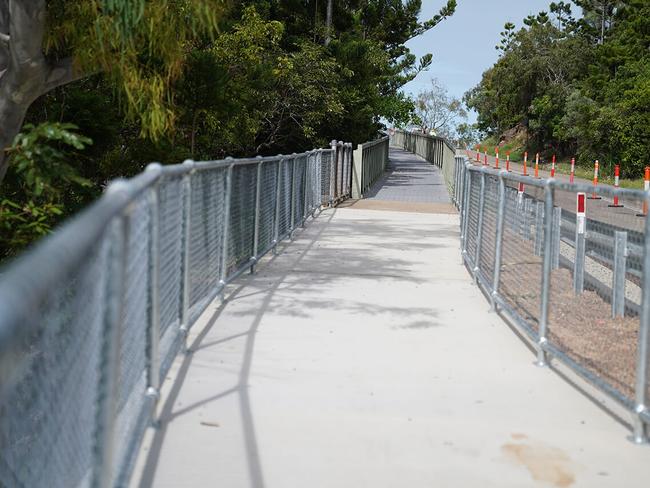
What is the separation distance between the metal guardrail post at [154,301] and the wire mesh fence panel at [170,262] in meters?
0.23

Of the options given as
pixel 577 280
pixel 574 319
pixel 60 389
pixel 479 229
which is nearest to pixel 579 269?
pixel 577 280

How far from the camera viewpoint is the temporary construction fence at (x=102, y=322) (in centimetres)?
180

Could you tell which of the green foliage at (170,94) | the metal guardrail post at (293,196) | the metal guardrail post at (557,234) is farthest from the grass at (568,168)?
the metal guardrail post at (557,234)

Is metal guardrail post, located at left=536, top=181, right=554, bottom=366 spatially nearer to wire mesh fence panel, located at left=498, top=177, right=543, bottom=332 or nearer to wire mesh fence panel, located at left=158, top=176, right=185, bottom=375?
wire mesh fence panel, located at left=498, top=177, right=543, bottom=332

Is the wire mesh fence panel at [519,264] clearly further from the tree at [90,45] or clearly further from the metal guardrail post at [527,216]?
the tree at [90,45]

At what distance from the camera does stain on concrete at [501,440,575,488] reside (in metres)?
4.18

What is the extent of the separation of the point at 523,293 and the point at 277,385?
3.07 metres

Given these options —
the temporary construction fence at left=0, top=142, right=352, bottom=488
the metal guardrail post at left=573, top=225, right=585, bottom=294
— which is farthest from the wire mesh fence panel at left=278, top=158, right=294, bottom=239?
the metal guardrail post at left=573, top=225, right=585, bottom=294

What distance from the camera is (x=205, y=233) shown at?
7.03m

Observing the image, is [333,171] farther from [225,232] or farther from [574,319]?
[574,319]

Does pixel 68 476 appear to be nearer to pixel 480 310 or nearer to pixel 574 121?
pixel 480 310

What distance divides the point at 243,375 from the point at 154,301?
146 centimetres

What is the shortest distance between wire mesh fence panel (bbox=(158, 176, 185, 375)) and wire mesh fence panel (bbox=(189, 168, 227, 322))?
0.44 m

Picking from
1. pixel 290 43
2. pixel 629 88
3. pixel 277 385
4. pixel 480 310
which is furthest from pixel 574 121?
pixel 277 385
